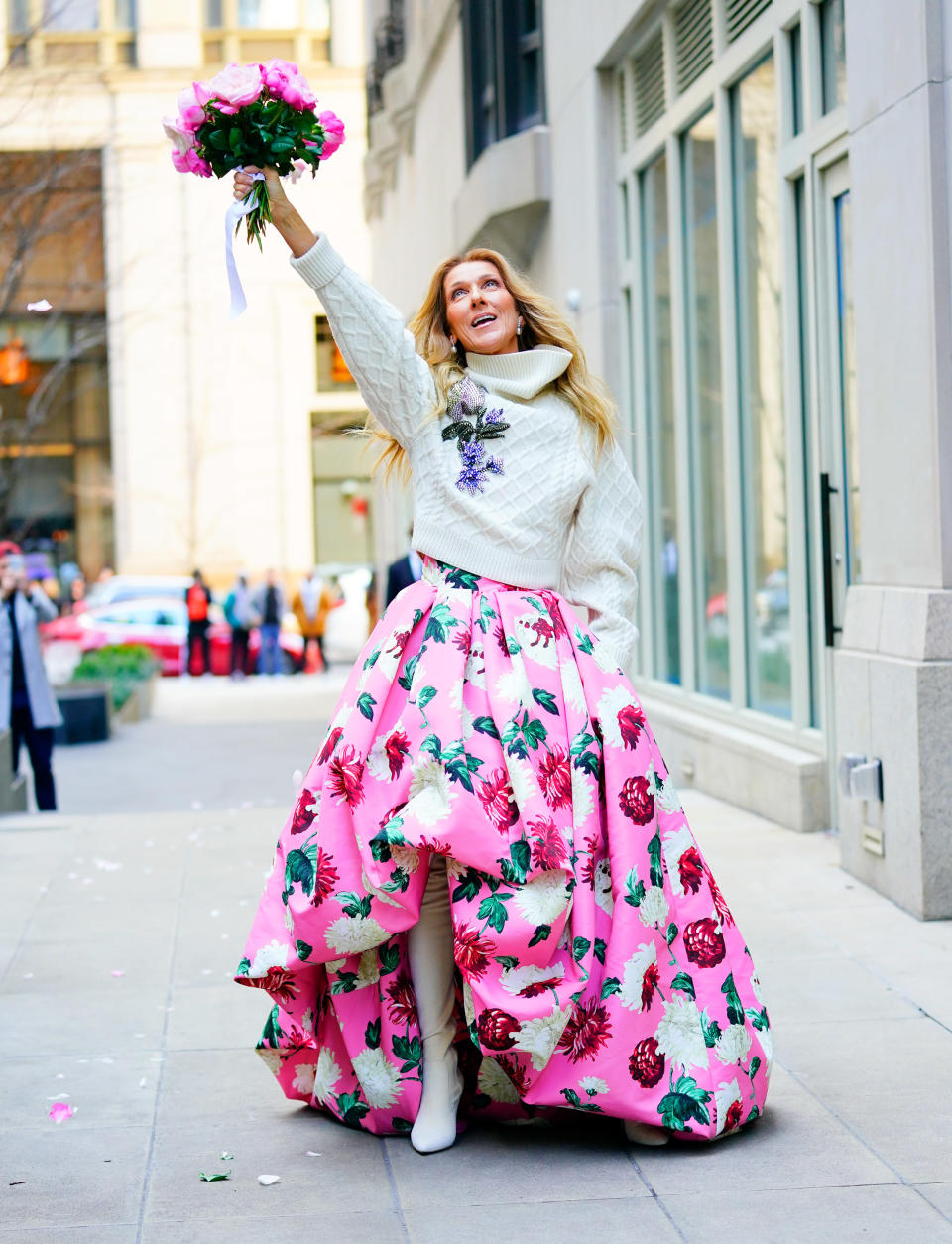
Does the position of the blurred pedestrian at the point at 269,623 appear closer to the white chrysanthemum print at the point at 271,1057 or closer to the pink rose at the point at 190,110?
the white chrysanthemum print at the point at 271,1057

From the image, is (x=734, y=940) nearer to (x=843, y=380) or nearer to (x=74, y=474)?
(x=843, y=380)

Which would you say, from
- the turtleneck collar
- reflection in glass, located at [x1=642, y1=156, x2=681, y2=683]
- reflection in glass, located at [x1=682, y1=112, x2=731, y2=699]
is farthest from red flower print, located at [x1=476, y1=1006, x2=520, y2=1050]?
reflection in glass, located at [x1=642, y1=156, x2=681, y2=683]

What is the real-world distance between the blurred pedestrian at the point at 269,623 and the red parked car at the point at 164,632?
1.27 ft

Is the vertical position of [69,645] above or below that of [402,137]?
below

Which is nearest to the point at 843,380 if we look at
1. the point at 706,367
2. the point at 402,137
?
the point at 706,367

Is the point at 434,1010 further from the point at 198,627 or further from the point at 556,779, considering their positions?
the point at 198,627

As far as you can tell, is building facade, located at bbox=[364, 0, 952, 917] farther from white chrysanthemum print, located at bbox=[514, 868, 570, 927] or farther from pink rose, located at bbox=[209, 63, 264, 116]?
pink rose, located at bbox=[209, 63, 264, 116]

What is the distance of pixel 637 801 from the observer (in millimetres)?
3609

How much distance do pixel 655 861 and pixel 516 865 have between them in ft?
1.18

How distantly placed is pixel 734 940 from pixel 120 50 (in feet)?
134

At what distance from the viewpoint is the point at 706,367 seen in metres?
9.53

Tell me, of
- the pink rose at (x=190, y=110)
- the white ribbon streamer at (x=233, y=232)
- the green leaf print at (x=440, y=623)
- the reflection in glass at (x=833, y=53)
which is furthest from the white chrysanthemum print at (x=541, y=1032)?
the reflection in glass at (x=833, y=53)

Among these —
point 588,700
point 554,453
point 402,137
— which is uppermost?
point 402,137

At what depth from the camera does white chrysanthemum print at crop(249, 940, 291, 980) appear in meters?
3.73
